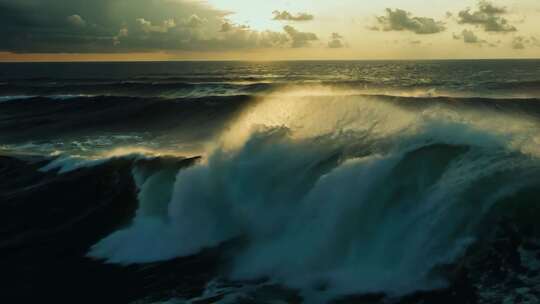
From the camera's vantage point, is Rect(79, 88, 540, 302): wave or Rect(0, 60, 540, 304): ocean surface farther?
Rect(79, 88, 540, 302): wave

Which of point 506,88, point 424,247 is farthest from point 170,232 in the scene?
point 506,88

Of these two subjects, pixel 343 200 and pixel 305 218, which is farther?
pixel 305 218

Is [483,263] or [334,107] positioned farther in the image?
[334,107]

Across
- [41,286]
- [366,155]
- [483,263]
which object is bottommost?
[41,286]

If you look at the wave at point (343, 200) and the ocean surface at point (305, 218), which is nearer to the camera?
the ocean surface at point (305, 218)

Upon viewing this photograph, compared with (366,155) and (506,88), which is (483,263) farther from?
(506,88)

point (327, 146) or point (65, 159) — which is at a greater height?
point (327, 146)

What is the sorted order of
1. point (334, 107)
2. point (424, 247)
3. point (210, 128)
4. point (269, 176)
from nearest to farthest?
point (424, 247) → point (269, 176) → point (334, 107) → point (210, 128)

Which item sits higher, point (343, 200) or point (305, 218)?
point (343, 200)
